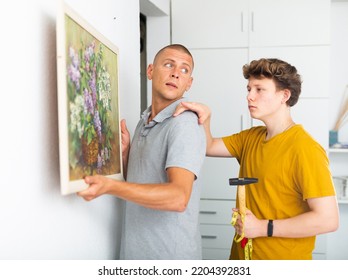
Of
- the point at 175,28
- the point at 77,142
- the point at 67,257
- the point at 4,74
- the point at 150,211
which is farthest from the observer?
the point at 175,28

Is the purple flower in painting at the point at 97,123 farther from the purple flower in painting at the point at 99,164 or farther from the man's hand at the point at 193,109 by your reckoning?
the man's hand at the point at 193,109

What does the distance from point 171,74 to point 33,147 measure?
0.70m

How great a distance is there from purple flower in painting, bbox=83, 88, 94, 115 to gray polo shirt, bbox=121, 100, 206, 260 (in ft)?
0.98

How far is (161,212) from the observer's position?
5.62 feet

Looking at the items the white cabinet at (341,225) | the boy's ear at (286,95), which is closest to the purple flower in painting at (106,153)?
the boy's ear at (286,95)

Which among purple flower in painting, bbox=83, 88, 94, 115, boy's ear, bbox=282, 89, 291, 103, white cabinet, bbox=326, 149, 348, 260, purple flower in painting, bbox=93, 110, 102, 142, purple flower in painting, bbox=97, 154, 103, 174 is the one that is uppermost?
boy's ear, bbox=282, 89, 291, 103

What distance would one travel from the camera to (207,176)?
12.0ft

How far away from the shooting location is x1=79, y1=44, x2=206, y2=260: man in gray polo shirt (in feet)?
4.85

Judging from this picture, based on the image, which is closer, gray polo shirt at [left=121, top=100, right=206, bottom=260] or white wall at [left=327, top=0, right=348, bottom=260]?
gray polo shirt at [left=121, top=100, right=206, bottom=260]

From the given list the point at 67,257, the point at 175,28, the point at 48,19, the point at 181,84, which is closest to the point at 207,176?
the point at 175,28

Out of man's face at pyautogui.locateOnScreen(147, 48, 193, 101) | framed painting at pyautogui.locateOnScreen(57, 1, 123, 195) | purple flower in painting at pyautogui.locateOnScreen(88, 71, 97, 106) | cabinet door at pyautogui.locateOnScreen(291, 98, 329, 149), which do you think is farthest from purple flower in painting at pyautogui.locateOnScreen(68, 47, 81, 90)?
cabinet door at pyautogui.locateOnScreen(291, 98, 329, 149)

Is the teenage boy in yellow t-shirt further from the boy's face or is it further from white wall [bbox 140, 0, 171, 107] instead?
white wall [bbox 140, 0, 171, 107]

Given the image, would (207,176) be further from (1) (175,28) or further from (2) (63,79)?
(2) (63,79)

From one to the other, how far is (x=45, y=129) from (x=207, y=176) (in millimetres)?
2408
